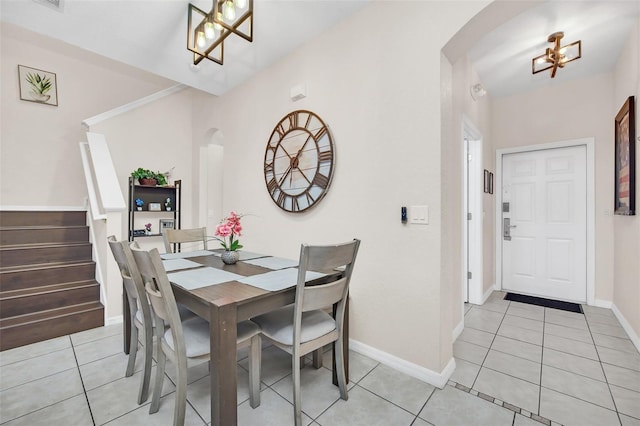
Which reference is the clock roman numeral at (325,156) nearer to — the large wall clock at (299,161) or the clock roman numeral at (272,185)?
the large wall clock at (299,161)

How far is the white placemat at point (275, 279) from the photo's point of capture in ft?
4.84

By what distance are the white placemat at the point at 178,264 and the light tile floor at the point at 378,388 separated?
726mm

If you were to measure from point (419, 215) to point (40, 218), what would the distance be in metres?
4.32

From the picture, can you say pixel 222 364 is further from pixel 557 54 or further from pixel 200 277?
pixel 557 54

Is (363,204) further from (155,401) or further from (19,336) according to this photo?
(19,336)

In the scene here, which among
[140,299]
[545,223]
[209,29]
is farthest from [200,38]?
[545,223]

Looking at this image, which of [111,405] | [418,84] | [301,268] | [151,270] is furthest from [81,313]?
[418,84]

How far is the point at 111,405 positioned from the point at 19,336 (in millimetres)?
1450

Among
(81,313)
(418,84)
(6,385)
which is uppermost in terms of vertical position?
(418,84)

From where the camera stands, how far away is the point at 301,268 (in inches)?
52.4

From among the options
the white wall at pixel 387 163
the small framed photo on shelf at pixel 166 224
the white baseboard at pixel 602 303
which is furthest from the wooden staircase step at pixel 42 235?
the white baseboard at pixel 602 303

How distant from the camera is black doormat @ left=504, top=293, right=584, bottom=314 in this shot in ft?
10.5

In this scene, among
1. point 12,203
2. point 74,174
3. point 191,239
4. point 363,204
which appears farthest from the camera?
point 74,174

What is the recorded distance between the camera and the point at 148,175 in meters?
3.76
